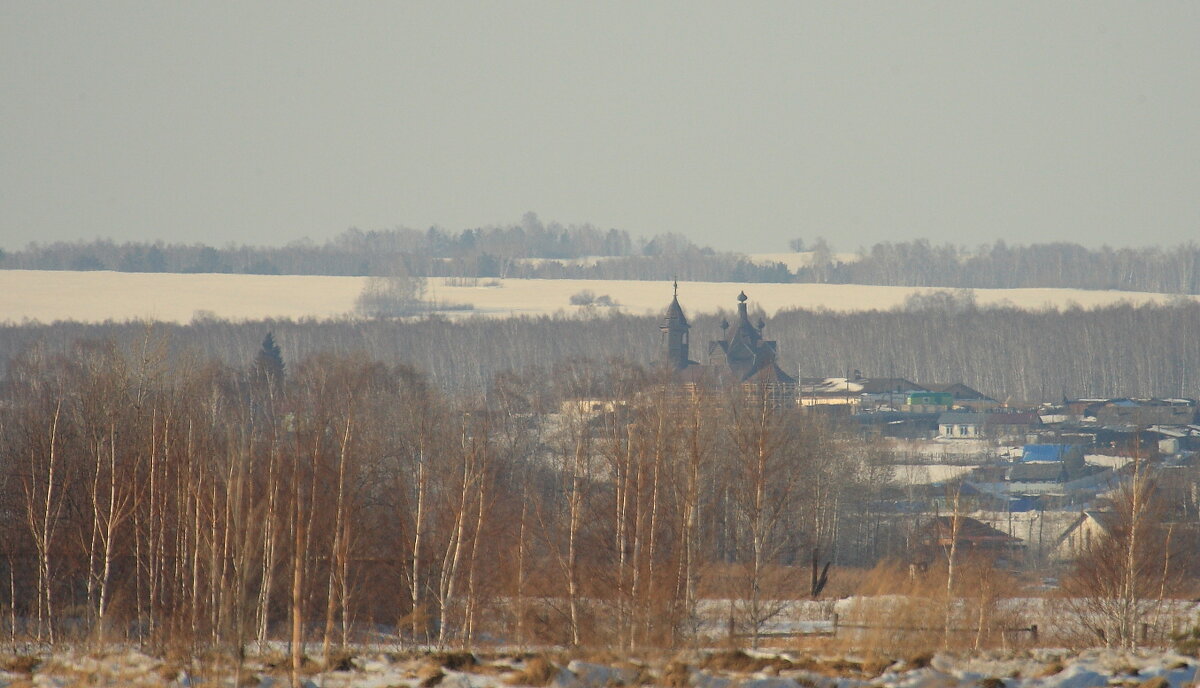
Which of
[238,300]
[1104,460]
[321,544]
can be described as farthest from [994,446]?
[238,300]

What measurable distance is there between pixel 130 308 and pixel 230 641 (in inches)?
5949

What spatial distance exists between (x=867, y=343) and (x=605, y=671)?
138 m

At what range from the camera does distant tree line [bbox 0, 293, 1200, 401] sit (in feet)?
464

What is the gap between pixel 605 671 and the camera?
16.5m

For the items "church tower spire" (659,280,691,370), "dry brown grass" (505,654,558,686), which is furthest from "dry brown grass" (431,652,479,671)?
"church tower spire" (659,280,691,370)

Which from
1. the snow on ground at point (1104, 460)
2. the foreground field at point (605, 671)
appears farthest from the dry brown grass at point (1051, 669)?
the snow on ground at point (1104, 460)

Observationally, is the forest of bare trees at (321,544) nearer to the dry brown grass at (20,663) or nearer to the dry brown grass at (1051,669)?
the dry brown grass at (20,663)

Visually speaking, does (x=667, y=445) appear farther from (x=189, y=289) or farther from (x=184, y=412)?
(x=189, y=289)

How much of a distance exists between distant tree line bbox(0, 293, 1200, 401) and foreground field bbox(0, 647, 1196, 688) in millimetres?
113607

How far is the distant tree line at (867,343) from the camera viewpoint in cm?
14138

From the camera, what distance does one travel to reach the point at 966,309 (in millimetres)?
177625

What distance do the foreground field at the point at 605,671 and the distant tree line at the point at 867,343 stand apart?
4473 inches

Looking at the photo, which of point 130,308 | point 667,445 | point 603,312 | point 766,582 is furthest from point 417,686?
point 603,312

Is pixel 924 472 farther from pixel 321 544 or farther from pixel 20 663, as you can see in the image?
pixel 20 663
